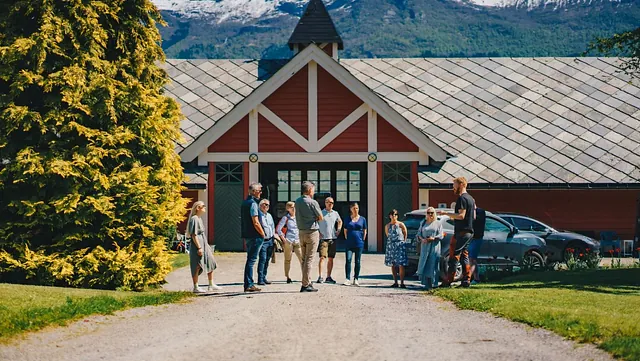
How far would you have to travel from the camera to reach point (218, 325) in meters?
11.8

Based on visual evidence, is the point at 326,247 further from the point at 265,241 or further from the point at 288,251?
the point at 265,241

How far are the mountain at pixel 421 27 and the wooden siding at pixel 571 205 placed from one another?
79142 millimetres

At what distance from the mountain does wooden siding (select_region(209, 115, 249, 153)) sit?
8076 centimetres

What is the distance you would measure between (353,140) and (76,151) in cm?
1234

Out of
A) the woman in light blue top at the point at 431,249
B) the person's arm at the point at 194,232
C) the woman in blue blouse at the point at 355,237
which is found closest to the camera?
the person's arm at the point at 194,232

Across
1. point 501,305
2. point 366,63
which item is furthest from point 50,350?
point 366,63

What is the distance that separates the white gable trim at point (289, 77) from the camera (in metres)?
26.9

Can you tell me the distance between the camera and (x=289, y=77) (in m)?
27.2

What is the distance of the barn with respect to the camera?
27219 millimetres

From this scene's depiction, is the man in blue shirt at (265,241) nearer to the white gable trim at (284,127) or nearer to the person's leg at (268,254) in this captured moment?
the person's leg at (268,254)

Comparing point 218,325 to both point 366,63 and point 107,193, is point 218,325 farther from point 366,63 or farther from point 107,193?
point 366,63

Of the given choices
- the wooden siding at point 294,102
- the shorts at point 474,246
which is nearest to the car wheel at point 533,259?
the shorts at point 474,246

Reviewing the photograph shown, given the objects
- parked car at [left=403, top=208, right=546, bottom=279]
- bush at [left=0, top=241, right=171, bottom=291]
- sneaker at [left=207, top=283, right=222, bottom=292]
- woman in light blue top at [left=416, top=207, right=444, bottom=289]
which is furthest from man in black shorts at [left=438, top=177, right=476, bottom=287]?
bush at [left=0, top=241, right=171, bottom=291]

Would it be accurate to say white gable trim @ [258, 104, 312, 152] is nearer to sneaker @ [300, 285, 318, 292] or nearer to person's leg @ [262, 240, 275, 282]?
person's leg @ [262, 240, 275, 282]
